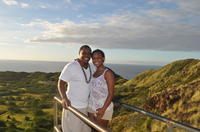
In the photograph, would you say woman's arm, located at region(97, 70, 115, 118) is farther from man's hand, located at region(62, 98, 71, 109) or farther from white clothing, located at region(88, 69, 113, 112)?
man's hand, located at region(62, 98, 71, 109)

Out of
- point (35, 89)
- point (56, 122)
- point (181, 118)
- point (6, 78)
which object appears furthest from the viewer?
point (6, 78)

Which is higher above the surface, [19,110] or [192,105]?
[192,105]

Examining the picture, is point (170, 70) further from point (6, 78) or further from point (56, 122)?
point (6, 78)

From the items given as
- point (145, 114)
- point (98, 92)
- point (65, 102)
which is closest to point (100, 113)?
point (98, 92)

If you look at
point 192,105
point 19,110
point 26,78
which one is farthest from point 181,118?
point 26,78

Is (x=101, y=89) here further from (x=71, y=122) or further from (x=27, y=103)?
→ (x=27, y=103)

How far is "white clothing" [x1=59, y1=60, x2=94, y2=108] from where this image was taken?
4.68 meters

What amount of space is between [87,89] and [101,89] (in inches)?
13.7

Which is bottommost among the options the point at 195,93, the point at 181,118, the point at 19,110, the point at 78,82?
the point at 19,110

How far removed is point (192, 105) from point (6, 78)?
10292cm

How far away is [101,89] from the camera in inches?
176

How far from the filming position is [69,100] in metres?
4.62

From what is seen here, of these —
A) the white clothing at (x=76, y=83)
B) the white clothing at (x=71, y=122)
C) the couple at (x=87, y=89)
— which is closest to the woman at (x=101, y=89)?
the couple at (x=87, y=89)

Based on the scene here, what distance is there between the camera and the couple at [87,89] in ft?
14.6
